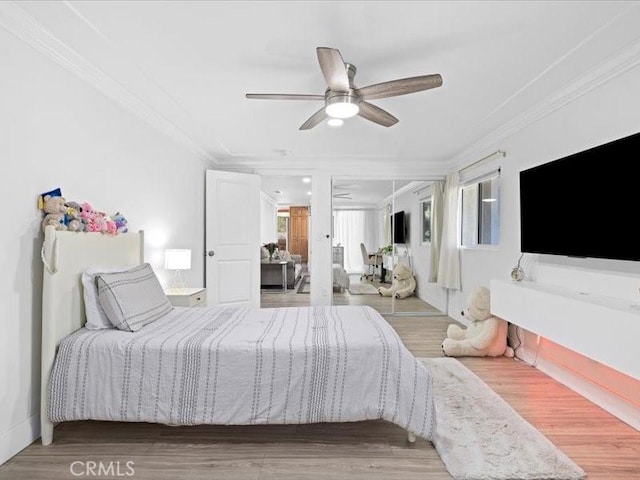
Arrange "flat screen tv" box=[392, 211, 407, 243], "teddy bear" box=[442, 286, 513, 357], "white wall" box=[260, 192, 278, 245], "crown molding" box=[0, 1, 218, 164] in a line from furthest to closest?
"white wall" box=[260, 192, 278, 245] → "flat screen tv" box=[392, 211, 407, 243] → "teddy bear" box=[442, 286, 513, 357] → "crown molding" box=[0, 1, 218, 164]

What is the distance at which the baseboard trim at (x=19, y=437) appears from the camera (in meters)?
1.78

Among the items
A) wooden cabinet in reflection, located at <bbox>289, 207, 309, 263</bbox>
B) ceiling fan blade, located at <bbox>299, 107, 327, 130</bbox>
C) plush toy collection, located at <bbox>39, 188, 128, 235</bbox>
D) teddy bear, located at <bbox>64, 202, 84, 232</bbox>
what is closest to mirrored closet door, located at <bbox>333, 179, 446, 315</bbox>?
ceiling fan blade, located at <bbox>299, 107, 327, 130</bbox>

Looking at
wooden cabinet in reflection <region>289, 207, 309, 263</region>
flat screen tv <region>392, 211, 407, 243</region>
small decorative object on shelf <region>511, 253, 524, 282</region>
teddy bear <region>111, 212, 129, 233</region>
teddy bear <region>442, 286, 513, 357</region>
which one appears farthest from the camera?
wooden cabinet in reflection <region>289, 207, 309, 263</region>

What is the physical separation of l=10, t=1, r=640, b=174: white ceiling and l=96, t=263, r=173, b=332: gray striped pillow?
1.45 m

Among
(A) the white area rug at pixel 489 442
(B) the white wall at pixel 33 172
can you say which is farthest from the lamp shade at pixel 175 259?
(A) the white area rug at pixel 489 442

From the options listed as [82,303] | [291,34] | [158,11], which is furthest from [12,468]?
[291,34]

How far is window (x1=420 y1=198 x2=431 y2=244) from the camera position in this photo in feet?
17.9

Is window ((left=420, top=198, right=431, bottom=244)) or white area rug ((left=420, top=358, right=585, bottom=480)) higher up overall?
window ((left=420, top=198, right=431, bottom=244))

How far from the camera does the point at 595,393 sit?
8.08 feet

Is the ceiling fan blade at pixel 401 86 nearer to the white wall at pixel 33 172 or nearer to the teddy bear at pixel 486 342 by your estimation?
the white wall at pixel 33 172

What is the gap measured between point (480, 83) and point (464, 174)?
226cm

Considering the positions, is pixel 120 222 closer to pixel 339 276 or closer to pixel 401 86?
pixel 401 86

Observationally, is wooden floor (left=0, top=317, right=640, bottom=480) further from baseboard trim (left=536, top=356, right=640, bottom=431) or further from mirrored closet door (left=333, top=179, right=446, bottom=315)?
mirrored closet door (left=333, top=179, right=446, bottom=315)

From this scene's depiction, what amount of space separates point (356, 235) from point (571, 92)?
145 inches
